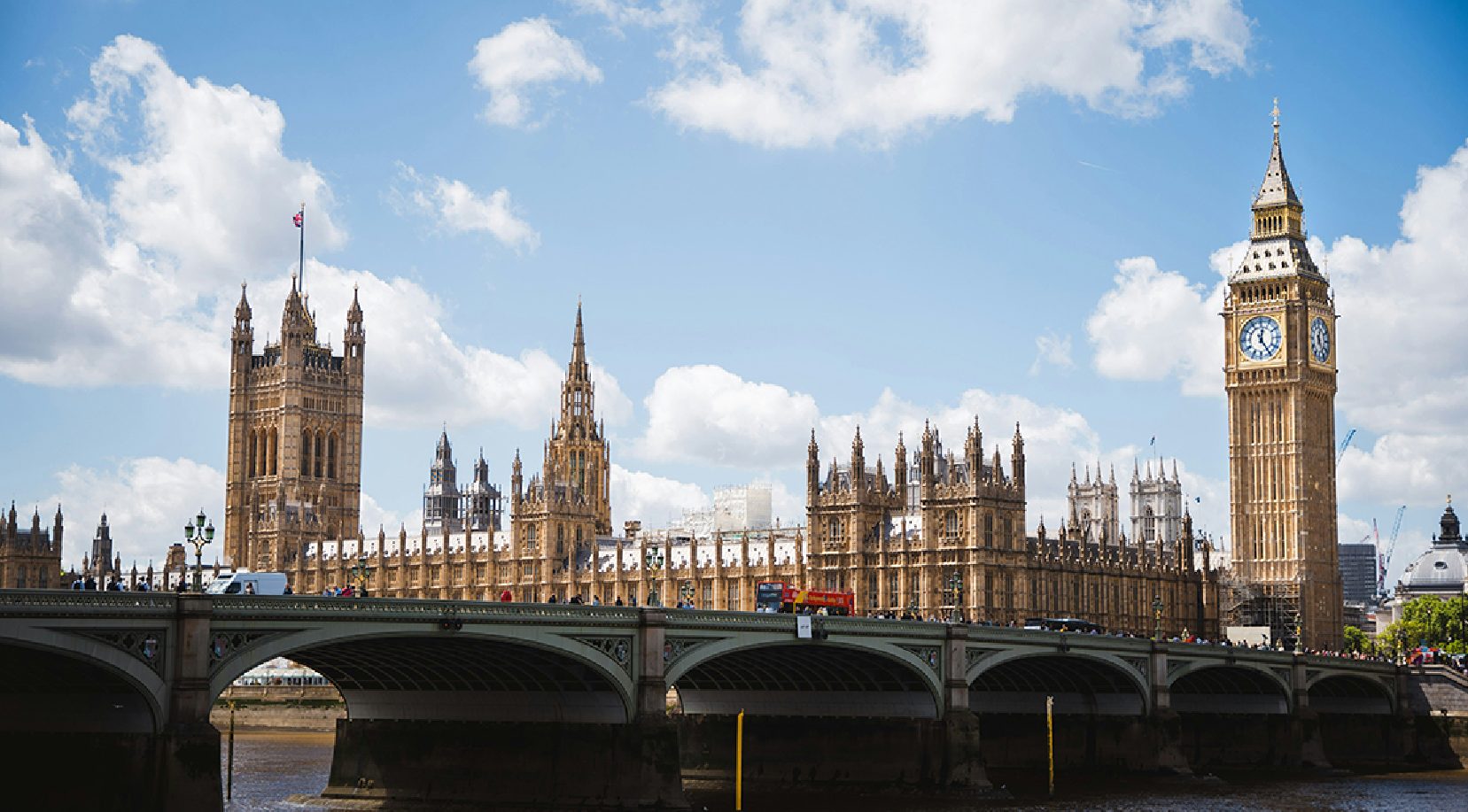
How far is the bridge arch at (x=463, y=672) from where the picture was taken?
65.2 meters

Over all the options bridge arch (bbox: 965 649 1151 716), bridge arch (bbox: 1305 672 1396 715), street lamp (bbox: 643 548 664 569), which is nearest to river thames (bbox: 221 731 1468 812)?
bridge arch (bbox: 965 649 1151 716)

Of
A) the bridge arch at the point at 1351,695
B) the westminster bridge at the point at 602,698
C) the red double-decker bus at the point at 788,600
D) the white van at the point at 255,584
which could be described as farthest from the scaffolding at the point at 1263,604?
the white van at the point at 255,584

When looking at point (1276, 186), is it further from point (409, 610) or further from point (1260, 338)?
point (409, 610)

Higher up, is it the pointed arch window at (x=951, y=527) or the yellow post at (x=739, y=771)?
the pointed arch window at (x=951, y=527)

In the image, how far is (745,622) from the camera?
7656 cm

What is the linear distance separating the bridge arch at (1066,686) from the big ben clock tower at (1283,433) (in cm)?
7355

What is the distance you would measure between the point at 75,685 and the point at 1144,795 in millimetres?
48724

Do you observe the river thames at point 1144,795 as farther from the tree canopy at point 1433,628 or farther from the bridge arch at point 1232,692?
the tree canopy at point 1433,628

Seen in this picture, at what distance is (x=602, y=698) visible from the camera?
7300 cm

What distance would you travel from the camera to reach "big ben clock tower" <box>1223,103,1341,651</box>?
173 m

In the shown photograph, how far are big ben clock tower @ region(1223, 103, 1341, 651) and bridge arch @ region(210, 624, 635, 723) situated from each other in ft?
361

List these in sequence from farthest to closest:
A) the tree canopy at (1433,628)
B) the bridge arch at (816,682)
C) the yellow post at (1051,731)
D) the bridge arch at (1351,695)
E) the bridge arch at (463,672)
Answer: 1. the tree canopy at (1433,628)
2. the bridge arch at (1351,695)
3. the yellow post at (1051,731)
4. the bridge arch at (816,682)
5. the bridge arch at (463,672)

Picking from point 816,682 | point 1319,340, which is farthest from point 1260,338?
point 816,682

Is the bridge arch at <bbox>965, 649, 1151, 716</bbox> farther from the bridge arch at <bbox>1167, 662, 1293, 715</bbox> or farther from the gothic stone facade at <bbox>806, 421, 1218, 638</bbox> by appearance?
the gothic stone facade at <bbox>806, 421, 1218, 638</bbox>
